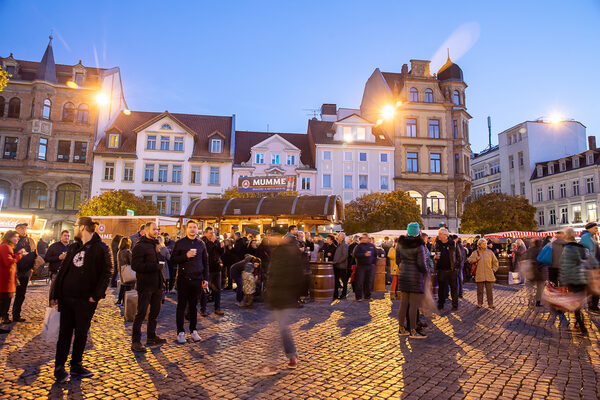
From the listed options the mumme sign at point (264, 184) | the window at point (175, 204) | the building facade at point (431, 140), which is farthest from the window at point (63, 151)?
the building facade at point (431, 140)

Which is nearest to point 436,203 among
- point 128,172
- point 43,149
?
point 128,172

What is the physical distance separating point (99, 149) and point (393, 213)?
28.7m

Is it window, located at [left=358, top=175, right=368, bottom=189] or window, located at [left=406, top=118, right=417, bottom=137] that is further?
window, located at [left=406, top=118, right=417, bottom=137]

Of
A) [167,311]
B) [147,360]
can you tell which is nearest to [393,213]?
[167,311]

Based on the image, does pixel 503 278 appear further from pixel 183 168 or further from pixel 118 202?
pixel 183 168

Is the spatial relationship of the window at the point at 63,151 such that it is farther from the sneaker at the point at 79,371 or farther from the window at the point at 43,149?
the sneaker at the point at 79,371

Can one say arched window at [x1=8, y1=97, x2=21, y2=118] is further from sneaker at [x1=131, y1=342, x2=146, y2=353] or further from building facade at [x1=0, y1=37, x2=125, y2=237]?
sneaker at [x1=131, y1=342, x2=146, y2=353]

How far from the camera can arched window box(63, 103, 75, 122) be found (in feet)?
128

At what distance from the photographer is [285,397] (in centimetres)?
438

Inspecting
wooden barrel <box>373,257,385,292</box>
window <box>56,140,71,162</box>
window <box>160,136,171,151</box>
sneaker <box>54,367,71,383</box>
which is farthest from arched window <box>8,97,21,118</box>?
sneaker <box>54,367,71,383</box>

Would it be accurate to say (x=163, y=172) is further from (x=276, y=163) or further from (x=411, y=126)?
(x=411, y=126)

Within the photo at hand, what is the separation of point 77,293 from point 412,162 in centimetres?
4332

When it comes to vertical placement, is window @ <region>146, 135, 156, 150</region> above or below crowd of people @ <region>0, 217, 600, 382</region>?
above

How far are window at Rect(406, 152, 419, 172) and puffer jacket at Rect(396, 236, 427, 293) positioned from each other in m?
39.0
